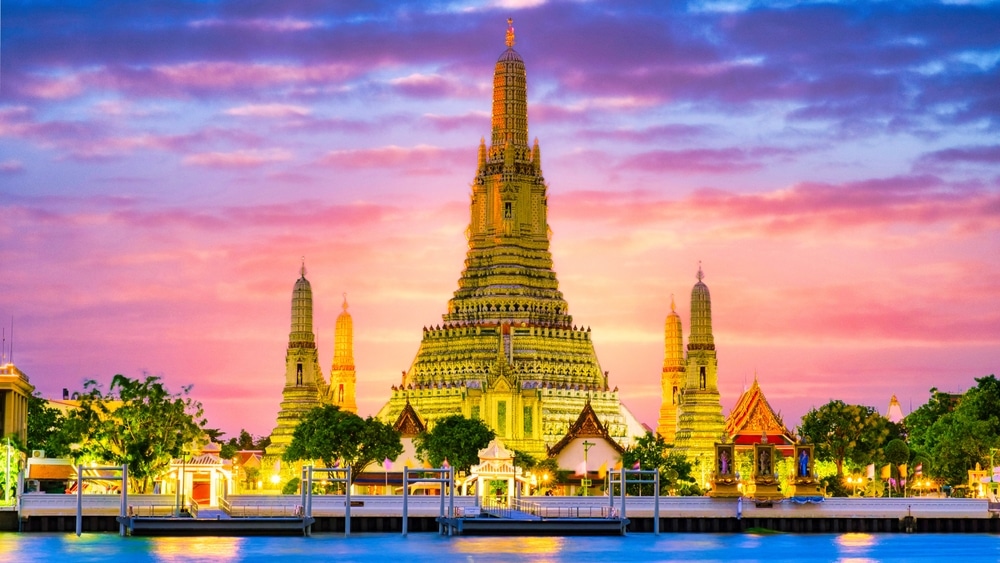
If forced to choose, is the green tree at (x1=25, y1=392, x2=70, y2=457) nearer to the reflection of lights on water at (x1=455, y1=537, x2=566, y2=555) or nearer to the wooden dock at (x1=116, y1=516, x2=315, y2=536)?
the wooden dock at (x1=116, y1=516, x2=315, y2=536)

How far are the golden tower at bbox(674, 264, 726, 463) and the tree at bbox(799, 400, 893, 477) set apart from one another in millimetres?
11776

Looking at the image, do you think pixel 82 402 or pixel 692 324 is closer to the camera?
pixel 82 402

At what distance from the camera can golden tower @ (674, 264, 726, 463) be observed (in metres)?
151

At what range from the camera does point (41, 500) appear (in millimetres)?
110000

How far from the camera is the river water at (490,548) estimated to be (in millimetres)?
99750

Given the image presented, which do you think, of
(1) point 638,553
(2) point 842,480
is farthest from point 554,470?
(1) point 638,553

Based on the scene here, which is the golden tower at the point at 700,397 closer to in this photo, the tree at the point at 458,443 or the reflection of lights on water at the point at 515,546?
the tree at the point at 458,443

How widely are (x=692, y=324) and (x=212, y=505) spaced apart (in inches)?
1823

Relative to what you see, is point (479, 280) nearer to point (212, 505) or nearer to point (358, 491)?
point (358, 491)

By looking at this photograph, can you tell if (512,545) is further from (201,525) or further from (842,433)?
(842,433)

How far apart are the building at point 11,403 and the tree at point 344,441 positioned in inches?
710

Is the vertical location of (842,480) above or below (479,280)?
below

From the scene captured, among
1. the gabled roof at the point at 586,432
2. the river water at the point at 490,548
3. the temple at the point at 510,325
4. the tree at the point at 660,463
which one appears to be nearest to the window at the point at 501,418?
the temple at the point at 510,325

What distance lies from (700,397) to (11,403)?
4630 cm
